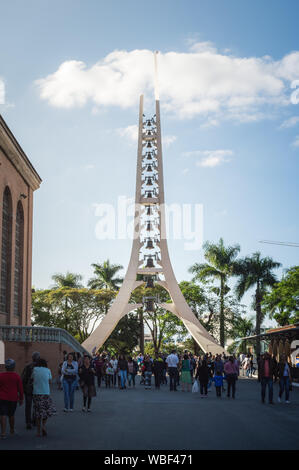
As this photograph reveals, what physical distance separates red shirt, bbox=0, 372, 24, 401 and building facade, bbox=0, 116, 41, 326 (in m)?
19.5

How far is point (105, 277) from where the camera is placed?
61.8 m

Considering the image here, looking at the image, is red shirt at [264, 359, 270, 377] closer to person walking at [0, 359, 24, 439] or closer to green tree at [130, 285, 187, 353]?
person walking at [0, 359, 24, 439]

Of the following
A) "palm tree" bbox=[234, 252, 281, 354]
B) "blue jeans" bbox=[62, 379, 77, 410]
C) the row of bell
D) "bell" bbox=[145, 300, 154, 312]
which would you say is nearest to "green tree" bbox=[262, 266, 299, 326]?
"palm tree" bbox=[234, 252, 281, 354]

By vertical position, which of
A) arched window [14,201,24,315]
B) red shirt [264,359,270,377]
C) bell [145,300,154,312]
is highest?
arched window [14,201,24,315]

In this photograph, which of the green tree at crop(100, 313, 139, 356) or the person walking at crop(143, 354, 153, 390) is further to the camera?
the green tree at crop(100, 313, 139, 356)

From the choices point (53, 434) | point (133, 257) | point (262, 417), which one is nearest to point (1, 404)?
point (53, 434)

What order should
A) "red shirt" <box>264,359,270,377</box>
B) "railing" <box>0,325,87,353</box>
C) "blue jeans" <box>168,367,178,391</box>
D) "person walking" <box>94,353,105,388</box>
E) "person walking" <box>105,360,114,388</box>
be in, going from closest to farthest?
"red shirt" <box>264,359,270,377</box>, "blue jeans" <box>168,367,178,391</box>, "railing" <box>0,325,87,353</box>, "person walking" <box>105,360,114,388</box>, "person walking" <box>94,353,105,388</box>

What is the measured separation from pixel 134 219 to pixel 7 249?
18.4 m

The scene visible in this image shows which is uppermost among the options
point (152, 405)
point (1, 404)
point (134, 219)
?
point (134, 219)

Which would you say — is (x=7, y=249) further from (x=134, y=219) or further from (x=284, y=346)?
(x=134, y=219)

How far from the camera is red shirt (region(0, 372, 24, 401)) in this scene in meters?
10.2

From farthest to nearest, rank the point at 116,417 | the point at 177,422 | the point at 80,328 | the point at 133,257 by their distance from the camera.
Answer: the point at 80,328 < the point at 133,257 < the point at 116,417 < the point at 177,422

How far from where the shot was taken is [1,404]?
10.1 metres

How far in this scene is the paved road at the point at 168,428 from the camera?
9.14 meters
